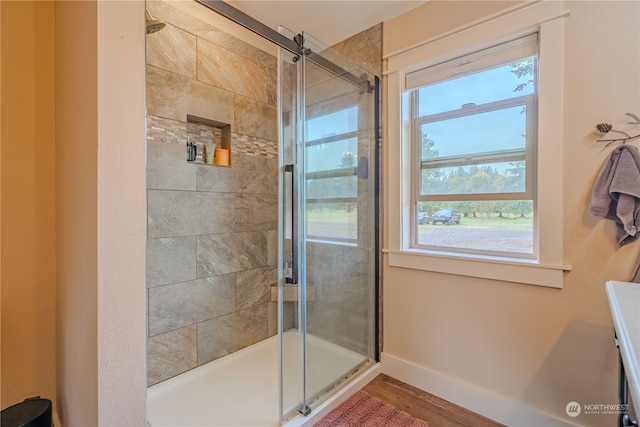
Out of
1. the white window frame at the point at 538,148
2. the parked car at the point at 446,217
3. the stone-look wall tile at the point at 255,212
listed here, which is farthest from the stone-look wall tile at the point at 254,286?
the parked car at the point at 446,217

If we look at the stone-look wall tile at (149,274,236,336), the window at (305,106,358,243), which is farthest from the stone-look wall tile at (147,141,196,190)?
the window at (305,106,358,243)

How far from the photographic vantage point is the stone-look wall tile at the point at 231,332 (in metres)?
2.16

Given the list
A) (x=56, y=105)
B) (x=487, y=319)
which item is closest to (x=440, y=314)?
(x=487, y=319)

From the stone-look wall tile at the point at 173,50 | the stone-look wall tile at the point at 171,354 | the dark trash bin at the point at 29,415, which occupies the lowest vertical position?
the stone-look wall tile at the point at 171,354

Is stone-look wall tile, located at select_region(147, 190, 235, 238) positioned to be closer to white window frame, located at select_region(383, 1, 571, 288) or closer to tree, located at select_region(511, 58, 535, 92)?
white window frame, located at select_region(383, 1, 571, 288)

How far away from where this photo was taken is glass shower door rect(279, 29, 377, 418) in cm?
167

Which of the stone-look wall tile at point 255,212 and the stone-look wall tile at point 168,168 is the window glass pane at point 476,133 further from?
the stone-look wall tile at point 168,168

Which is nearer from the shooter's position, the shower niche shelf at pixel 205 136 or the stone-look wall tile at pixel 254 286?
the shower niche shelf at pixel 205 136

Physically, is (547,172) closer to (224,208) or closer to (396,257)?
(396,257)

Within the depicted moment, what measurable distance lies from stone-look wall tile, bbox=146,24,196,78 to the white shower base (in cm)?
194

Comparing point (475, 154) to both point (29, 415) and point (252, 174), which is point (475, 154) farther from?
point (29, 415)

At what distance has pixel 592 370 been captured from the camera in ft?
4.56

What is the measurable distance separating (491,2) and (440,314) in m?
1.94

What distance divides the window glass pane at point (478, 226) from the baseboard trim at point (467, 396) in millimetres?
856
